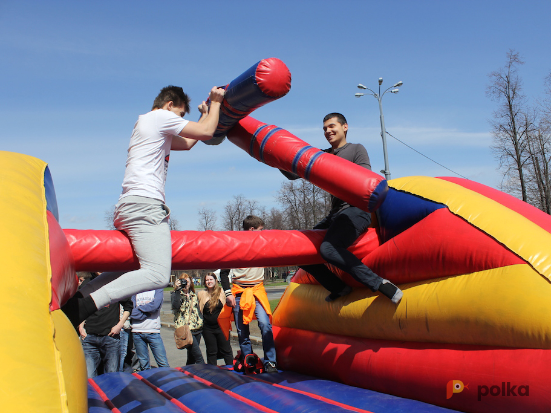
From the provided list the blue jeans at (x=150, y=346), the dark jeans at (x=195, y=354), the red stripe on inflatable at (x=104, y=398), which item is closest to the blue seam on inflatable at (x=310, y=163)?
the red stripe on inflatable at (x=104, y=398)

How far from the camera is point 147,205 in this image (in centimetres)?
259

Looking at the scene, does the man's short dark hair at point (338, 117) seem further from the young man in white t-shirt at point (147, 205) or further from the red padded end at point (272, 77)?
the young man in white t-shirt at point (147, 205)

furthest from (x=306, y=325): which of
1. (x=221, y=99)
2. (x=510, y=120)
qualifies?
(x=510, y=120)

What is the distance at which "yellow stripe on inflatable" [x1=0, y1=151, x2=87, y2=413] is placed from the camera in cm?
131

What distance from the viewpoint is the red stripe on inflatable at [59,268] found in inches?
71.6

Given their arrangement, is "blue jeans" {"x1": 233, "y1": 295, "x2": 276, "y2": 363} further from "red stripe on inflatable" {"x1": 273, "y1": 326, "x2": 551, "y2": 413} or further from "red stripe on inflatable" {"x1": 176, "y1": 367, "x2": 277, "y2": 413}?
"red stripe on inflatable" {"x1": 176, "y1": 367, "x2": 277, "y2": 413}

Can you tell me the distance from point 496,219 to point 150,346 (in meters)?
4.20

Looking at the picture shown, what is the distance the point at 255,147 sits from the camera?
10.8 feet

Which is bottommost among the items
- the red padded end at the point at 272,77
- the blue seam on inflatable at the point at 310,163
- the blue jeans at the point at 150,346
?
the blue jeans at the point at 150,346

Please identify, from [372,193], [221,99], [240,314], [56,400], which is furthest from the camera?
[240,314]

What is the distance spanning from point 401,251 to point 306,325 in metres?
1.28

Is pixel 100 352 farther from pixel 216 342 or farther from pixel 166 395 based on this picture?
pixel 166 395

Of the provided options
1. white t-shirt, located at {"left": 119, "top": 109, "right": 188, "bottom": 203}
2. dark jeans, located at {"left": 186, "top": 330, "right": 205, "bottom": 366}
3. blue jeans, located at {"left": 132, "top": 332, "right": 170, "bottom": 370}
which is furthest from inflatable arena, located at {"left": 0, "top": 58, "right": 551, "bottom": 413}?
dark jeans, located at {"left": 186, "top": 330, "right": 205, "bottom": 366}

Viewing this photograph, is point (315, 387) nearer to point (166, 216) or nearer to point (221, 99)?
point (166, 216)
